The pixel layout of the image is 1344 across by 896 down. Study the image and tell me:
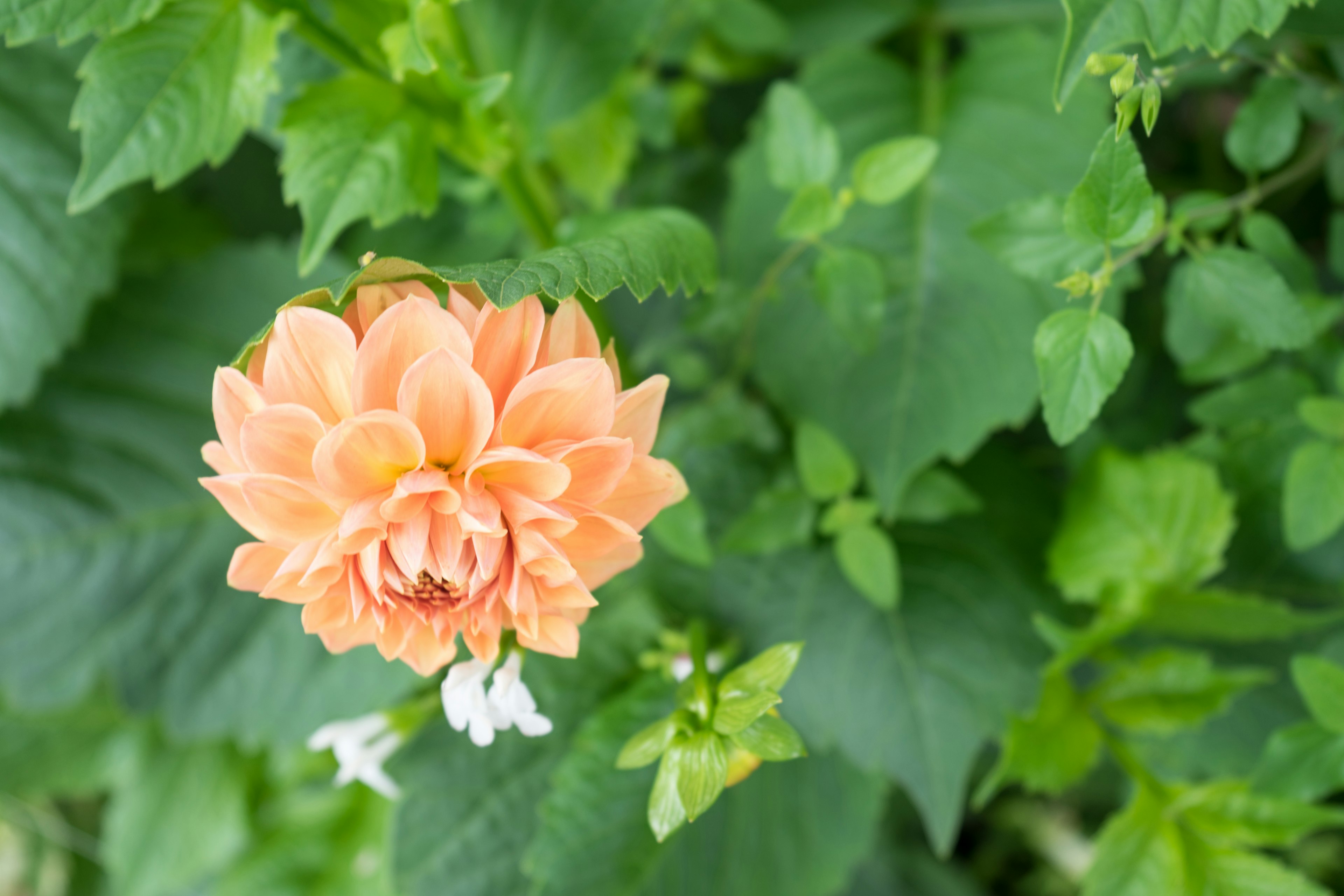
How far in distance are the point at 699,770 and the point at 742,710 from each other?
0.03 meters

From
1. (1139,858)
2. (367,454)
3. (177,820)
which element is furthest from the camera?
(177,820)

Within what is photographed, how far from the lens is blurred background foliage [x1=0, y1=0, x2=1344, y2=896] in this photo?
1.67ft

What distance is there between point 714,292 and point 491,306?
0.25 meters

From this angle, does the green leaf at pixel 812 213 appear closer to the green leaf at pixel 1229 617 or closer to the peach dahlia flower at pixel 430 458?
the peach dahlia flower at pixel 430 458

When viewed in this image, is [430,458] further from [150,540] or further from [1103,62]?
[150,540]

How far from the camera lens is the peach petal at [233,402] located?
13.8 inches

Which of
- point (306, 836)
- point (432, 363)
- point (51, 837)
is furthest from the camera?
point (51, 837)

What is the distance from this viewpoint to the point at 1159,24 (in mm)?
391

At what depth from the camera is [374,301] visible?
36cm

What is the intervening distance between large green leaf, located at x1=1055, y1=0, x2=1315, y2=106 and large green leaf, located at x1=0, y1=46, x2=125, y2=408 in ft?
2.17

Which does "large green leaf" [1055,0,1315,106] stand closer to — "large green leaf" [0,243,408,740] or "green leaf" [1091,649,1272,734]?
"green leaf" [1091,649,1272,734]

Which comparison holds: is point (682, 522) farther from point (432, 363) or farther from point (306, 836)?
point (306, 836)

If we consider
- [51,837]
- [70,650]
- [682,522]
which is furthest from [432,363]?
[51,837]

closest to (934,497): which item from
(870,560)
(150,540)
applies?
(870,560)
